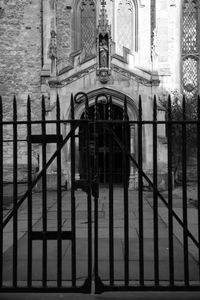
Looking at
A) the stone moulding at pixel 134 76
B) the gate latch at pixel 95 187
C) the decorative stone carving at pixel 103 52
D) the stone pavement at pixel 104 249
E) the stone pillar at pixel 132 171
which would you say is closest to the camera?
the gate latch at pixel 95 187

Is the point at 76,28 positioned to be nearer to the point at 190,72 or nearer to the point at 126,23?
the point at 126,23

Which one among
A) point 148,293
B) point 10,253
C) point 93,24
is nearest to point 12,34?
point 93,24

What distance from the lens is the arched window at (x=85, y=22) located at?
859 inches

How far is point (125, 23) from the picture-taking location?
21.8 metres

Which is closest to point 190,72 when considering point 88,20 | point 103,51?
point 88,20

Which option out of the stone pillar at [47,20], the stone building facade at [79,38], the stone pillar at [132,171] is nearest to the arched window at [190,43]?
the stone building facade at [79,38]

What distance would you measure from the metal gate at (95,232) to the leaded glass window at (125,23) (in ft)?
39.6

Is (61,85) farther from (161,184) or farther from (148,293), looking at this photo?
(148,293)

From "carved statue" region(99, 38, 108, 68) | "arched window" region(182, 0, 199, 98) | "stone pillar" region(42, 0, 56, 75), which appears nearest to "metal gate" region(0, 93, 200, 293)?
"carved statue" region(99, 38, 108, 68)

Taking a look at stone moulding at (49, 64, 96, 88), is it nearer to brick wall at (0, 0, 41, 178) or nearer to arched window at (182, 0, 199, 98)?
brick wall at (0, 0, 41, 178)

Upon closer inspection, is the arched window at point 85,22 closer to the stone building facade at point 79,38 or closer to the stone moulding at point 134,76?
the stone building facade at point 79,38

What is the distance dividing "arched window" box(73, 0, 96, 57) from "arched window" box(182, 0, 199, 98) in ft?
15.0

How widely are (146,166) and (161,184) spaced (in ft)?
3.29

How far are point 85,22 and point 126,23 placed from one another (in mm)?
2080
